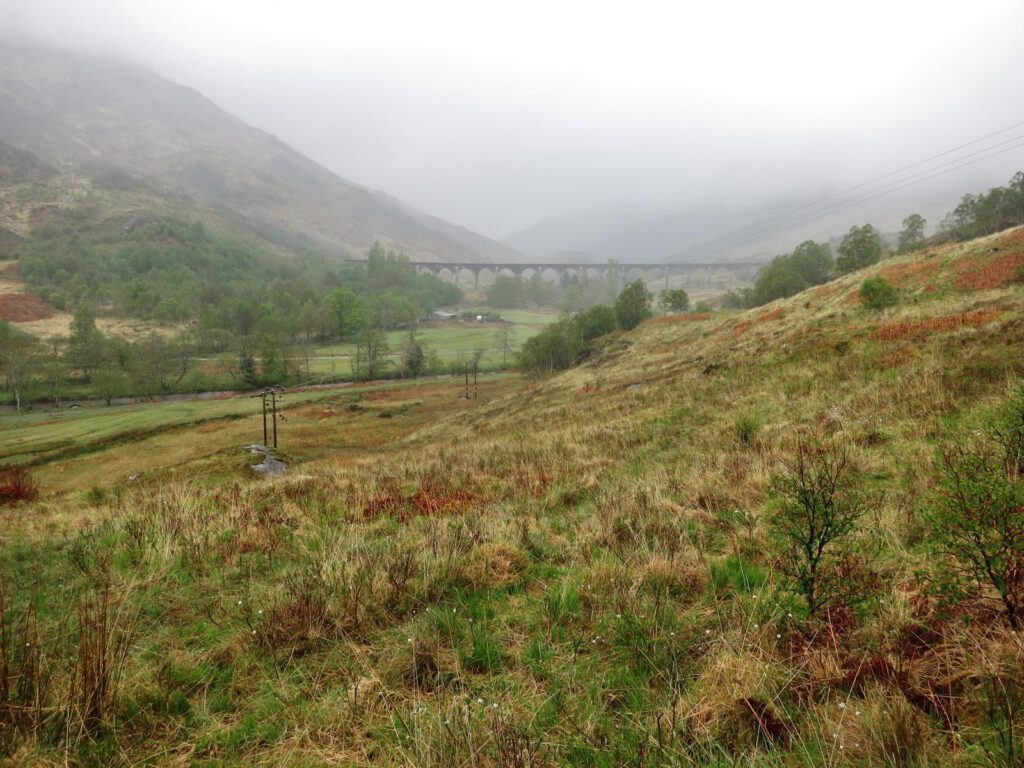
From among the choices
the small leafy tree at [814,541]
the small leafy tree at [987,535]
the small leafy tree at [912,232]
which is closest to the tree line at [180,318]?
the small leafy tree at [814,541]

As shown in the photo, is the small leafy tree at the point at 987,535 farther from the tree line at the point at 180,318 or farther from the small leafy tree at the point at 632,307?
the tree line at the point at 180,318

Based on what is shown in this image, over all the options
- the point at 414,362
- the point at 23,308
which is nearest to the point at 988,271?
the point at 414,362

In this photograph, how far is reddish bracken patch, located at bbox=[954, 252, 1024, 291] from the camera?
2500 cm

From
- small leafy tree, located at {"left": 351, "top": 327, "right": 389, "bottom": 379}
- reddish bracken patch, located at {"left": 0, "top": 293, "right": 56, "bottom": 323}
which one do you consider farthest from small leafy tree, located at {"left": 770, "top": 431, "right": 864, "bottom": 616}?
reddish bracken patch, located at {"left": 0, "top": 293, "right": 56, "bottom": 323}

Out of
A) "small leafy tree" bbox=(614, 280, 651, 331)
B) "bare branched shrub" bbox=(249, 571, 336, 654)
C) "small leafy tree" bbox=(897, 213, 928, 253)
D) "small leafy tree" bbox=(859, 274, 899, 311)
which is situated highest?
"small leafy tree" bbox=(897, 213, 928, 253)

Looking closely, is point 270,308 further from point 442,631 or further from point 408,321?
point 442,631

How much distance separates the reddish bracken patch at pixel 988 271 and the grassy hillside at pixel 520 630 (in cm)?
2428

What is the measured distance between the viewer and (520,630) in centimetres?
382

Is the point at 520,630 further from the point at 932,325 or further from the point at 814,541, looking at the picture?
the point at 932,325

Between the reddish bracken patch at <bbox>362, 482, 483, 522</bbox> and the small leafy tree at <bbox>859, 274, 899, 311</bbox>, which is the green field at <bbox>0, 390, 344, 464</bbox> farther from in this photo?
the small leafy tree at <bbox>859, 274, 899, 311</bbox>

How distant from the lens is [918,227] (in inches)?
3479

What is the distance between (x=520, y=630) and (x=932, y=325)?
2159 centimetres

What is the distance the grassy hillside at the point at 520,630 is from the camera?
98.0 inches

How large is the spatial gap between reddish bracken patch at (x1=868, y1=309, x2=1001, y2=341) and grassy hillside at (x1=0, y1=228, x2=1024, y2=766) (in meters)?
9.69
